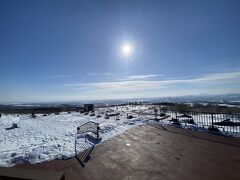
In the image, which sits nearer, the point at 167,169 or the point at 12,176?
the point at 12,176

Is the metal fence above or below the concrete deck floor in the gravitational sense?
above

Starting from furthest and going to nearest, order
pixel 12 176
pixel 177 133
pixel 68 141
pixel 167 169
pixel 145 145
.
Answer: pixel 177 133, pixel 68 141, pixel 145 145, pixel 167 169, pixel 12 176

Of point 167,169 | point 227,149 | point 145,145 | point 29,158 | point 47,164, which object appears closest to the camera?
point 167,169

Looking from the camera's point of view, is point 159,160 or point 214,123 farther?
point 214,123

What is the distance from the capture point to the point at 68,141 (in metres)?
9.25

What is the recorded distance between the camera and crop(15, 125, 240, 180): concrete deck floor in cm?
530

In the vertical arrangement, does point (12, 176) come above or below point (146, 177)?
above

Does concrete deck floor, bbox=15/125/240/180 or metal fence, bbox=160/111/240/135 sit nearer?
concrete deck floor, bbox=15/125/240/180

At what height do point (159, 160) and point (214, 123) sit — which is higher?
point (214, 123)

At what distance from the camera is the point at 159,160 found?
6.34 meters

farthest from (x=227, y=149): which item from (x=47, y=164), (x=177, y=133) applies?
(x=47, y=164)

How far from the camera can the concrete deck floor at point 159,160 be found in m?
5.30

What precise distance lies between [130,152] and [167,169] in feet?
6.57

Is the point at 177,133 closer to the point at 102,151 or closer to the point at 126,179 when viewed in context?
the point at 102,151
